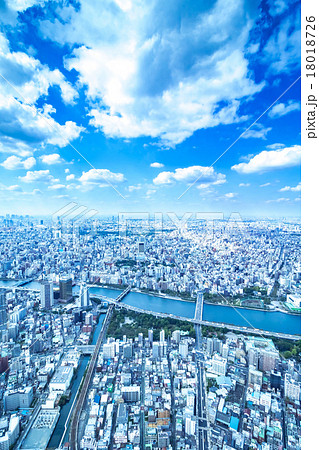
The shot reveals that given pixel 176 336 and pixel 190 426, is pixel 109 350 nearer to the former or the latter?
pixel 176 336

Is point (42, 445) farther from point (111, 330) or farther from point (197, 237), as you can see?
point (197, 237)

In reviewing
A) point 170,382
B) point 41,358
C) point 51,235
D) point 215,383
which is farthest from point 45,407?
point 51,235

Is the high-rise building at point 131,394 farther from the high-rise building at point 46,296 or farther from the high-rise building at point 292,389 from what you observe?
the high-rise building at point 46,296

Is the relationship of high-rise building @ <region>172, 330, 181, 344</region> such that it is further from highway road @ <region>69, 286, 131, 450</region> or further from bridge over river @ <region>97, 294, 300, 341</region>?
highway road @ <region>69, 286, 131, 450</region>

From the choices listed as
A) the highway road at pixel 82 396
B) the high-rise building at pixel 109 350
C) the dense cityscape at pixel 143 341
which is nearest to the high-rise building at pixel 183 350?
the dense cityscape at pixel 143 341

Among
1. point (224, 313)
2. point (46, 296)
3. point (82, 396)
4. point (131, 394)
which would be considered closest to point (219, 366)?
point (131, 394)

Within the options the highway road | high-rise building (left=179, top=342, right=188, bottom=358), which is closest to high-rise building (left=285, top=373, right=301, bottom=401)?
high-rise building (left=179, top=342, right=188, bottom=358)
